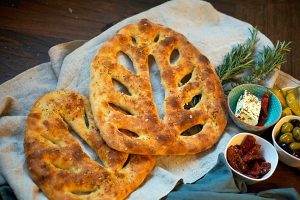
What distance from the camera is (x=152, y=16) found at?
187 centimetres

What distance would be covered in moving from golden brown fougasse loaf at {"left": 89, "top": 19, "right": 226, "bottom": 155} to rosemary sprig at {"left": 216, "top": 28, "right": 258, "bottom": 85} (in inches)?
2.8

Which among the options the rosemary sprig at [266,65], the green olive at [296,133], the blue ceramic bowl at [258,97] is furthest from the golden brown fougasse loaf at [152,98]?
the green olive at [296,133]

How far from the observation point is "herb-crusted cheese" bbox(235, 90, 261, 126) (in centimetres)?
153

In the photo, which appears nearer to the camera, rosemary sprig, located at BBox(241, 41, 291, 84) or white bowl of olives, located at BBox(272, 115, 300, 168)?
white bowl of olives, located at BBox(272, 115, 300, 168)

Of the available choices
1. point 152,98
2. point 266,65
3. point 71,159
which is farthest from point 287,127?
point 71,159

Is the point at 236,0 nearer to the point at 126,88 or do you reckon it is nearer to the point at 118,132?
the point at 126,88

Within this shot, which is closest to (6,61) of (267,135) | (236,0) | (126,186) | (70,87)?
(70,87)

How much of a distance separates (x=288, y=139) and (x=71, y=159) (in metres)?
0.81

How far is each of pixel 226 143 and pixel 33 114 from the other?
0.73 meters

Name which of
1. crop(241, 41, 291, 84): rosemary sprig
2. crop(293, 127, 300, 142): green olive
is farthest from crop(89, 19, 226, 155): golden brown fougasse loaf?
crop(293, 127, 300, 142): green olive

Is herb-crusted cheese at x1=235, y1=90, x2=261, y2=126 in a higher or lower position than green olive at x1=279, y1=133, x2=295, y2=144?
higher

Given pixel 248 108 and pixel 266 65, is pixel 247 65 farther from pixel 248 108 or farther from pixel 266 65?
pixel 248 108

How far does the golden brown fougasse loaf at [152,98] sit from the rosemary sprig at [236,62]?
0.23ft

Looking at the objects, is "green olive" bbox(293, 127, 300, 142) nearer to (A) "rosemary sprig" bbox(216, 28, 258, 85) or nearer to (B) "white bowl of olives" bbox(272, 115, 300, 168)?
(B) "white bowl of olives" bbox(272, 115, 300, 168)
